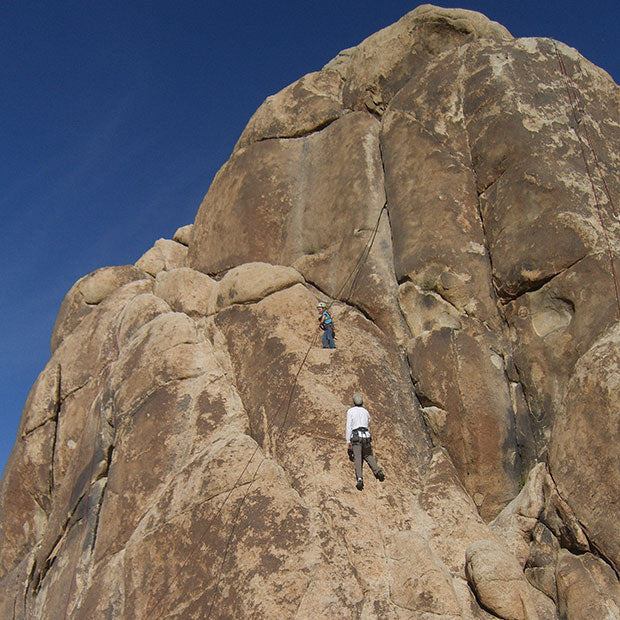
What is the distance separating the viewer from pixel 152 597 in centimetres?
1109

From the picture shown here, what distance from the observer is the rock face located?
10.8 m

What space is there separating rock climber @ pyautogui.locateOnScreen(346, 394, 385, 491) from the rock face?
0.33 m

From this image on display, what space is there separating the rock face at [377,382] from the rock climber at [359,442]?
328 mm

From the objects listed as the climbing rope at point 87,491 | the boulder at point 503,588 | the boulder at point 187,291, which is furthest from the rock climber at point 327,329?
the climbing rope at point 87,491

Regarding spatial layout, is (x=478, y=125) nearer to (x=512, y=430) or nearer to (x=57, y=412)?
(x=512, y=430)

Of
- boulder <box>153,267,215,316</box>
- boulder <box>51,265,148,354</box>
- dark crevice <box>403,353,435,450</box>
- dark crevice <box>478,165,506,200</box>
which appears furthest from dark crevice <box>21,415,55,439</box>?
dark crevice <box>478,165,506,200</box>

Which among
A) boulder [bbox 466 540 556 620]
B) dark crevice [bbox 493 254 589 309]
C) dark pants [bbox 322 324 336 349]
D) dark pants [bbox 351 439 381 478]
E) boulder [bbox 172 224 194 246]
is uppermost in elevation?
boulder [bbox 172 224 194 246]

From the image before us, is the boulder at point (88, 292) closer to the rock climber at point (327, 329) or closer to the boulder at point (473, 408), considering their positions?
the rock climber at point (327, 329)

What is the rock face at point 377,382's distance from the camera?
1084 cm

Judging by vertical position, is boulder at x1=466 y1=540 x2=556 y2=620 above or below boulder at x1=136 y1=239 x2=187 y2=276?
below

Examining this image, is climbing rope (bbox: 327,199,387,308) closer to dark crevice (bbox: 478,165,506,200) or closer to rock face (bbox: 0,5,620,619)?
rock face (bbox: 0,5,620,619)

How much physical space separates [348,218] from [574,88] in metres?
6.32

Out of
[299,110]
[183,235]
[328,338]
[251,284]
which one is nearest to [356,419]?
[328,338]

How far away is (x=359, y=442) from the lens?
12000mm
